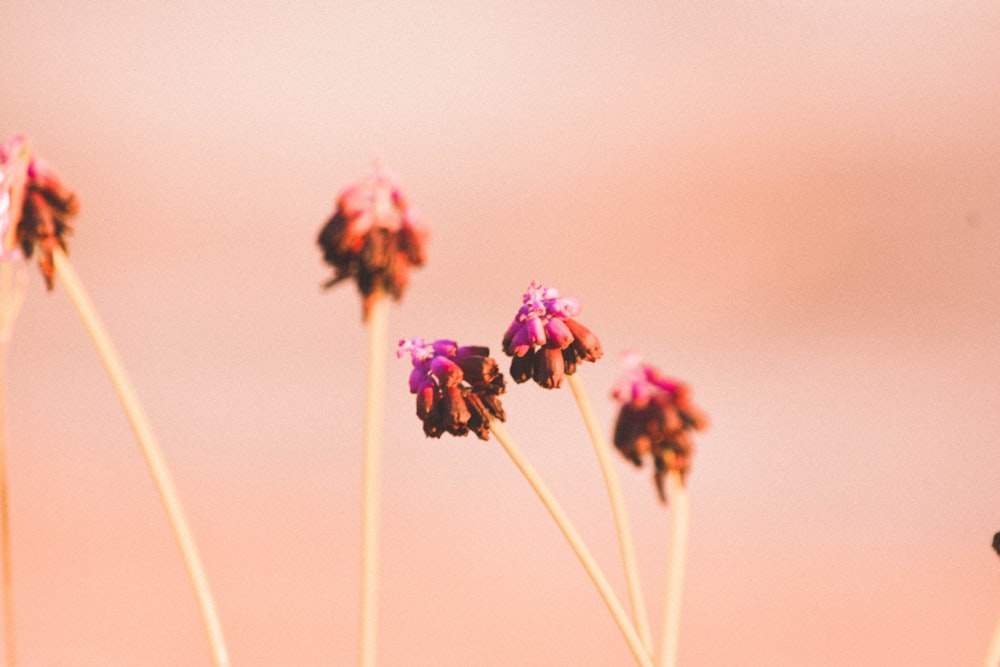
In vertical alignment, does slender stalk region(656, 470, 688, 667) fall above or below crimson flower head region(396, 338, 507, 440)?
below

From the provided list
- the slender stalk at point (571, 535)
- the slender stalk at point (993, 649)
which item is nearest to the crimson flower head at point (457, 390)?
the slender stalk at point (571, 535)

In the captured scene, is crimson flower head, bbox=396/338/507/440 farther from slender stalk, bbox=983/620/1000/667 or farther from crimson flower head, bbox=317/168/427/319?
slender stalk, bbox=983/620/1000/667

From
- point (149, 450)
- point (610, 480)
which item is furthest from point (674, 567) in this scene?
point (149, 450)

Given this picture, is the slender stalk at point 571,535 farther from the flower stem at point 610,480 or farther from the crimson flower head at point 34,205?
the crimson flower head at point 34,205

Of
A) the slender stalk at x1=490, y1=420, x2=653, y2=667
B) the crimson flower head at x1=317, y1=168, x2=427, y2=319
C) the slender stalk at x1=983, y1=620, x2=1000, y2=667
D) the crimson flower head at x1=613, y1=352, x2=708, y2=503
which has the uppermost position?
the crimson flower head at x1=317, y1=168, x2=427, y2=319

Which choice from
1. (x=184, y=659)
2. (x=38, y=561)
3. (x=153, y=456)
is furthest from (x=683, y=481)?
(x=38, y=561)

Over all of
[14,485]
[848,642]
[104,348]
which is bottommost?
[848,642]

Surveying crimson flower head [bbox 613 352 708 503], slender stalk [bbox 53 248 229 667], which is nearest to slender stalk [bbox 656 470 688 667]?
crimson flower head [bbox 613 352 708 503]

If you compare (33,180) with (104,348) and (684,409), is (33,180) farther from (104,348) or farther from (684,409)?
(684,409)
